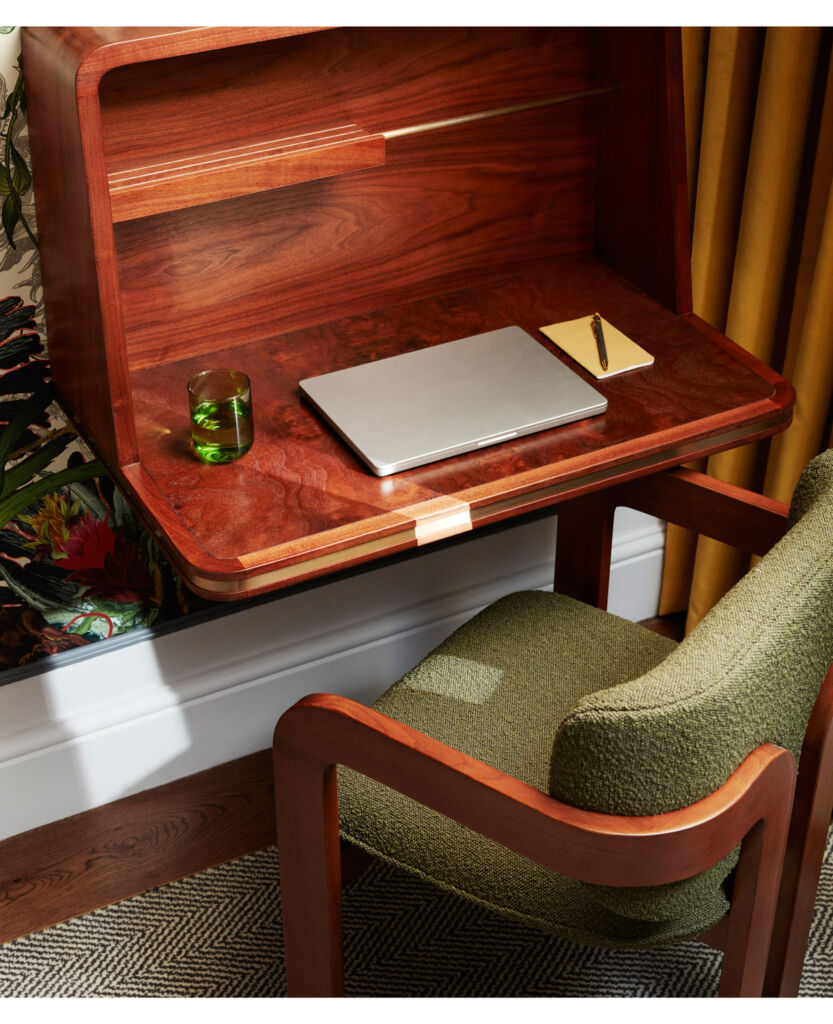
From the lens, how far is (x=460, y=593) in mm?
2150

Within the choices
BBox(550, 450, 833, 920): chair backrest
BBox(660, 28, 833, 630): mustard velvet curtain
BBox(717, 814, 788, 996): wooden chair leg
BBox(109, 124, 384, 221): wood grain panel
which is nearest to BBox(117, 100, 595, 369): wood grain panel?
BBox(109, 124, 384, 221): wood grain panel

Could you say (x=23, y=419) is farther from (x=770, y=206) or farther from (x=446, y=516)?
(x=770, y=206)

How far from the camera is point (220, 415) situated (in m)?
1.41

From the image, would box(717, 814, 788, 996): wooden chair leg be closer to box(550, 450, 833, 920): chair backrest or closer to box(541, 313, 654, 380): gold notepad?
box(550, 450, 833, 920): chair backrest

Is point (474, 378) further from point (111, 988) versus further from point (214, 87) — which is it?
point (111, 988)

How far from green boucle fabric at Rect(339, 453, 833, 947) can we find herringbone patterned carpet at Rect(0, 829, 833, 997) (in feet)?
1.45

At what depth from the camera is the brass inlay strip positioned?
1574 mm

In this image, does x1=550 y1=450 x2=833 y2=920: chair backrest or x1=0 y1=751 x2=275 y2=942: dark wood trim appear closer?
x1=550 y1=450 x2=833 y2=920: chair backrest

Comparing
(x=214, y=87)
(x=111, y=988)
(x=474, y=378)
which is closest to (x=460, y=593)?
(x=474, y=378)

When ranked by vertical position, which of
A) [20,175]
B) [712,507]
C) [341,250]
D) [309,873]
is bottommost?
[309,873]

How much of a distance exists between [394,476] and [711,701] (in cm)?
51

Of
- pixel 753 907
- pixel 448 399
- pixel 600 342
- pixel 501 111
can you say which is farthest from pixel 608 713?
pixel 501 111

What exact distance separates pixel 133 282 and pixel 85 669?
25.6 inches
